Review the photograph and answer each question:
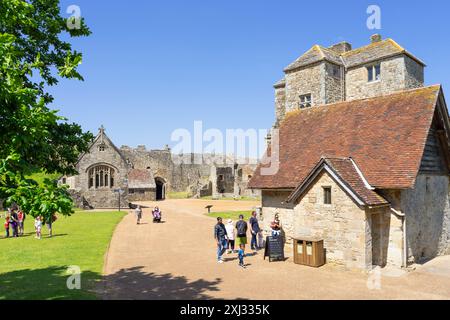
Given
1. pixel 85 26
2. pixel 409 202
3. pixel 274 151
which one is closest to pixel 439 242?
pixel 409 202

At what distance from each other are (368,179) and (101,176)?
111 feet

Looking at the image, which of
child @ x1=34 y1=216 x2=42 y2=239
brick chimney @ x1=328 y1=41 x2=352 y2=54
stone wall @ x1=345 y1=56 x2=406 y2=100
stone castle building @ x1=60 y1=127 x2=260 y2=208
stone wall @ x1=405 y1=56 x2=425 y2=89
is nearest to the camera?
child @ x1=34 y1=216 x2=42 y2=239

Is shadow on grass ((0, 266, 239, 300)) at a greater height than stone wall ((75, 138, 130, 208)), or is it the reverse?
stone wall ((75, 138, 130, 208))

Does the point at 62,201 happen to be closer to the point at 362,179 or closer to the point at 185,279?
the point at 185,279

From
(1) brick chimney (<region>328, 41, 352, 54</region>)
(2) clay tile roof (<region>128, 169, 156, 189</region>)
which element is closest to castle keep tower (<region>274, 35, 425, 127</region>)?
(1) brick chimney (<region>328, 41, 352, 54</region>)

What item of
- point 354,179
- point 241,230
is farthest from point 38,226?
point 354,179

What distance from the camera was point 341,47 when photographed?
113 ft

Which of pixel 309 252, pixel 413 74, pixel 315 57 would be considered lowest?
pixel 309 252

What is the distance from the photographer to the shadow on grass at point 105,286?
10.3m

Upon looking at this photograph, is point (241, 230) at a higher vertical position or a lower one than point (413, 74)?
lower

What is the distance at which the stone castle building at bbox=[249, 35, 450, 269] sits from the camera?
13852mm

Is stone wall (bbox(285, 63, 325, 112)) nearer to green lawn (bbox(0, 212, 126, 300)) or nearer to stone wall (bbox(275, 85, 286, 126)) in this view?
stone wall (bbox(275, 85, 286, 126))

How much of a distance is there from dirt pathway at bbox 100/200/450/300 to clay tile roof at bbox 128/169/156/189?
36389 mm

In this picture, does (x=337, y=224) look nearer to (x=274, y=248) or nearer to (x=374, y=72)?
(x=274, y=248)
